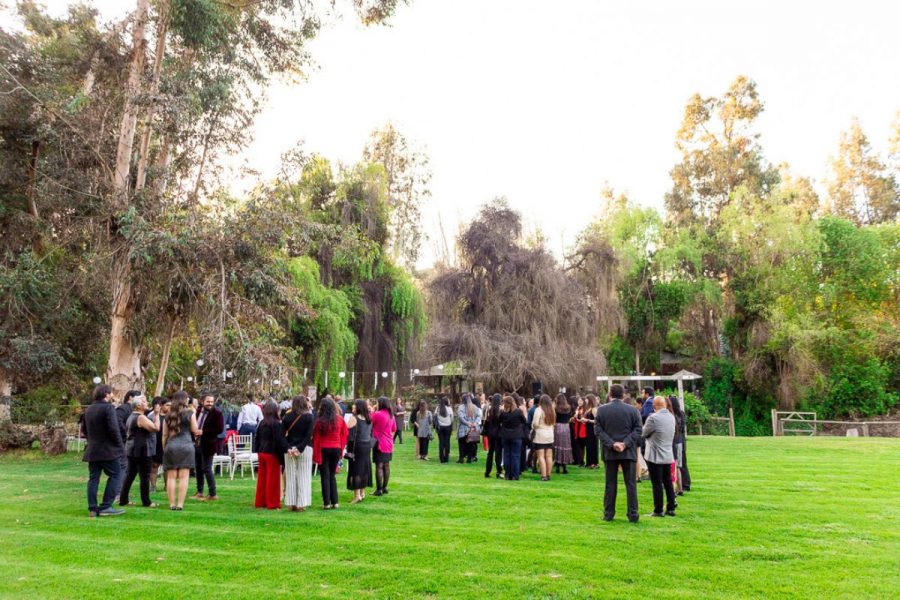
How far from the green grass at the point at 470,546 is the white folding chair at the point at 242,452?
149 cm

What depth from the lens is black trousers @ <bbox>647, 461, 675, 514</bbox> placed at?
7818mm

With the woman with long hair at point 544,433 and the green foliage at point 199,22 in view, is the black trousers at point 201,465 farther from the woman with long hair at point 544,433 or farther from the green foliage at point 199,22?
the green foliage at point 199,22

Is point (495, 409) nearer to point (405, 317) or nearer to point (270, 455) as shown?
point (270, 455)

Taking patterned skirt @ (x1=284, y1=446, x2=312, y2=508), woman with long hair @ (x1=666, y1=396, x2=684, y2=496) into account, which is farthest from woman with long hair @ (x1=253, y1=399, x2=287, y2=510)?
woman with long hair @ (x1=666, y1=396, x2=684, y2=496)

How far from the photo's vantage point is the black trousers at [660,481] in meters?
7.82

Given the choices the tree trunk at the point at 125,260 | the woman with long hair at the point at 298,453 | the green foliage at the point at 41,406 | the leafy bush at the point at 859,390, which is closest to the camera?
the woman with long hair at the point at 298,453

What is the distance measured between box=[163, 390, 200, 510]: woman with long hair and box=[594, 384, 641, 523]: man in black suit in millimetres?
5353

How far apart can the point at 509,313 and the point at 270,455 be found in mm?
16238

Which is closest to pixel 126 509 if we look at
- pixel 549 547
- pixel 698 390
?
pixel 549 547

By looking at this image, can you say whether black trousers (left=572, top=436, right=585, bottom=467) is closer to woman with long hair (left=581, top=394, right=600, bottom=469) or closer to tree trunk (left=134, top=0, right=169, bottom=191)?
woman with long hair (left=581, top=394, right=600, bottom=469)

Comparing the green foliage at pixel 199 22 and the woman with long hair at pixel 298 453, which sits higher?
the green foliage at pixel 199 22

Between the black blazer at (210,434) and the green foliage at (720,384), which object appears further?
the green foliage at (720,384)

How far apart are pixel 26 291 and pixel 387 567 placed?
15325mm

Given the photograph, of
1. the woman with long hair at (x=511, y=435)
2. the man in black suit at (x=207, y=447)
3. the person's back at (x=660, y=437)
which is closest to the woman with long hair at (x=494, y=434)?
the woman with long hair at (x=511, y=435)
